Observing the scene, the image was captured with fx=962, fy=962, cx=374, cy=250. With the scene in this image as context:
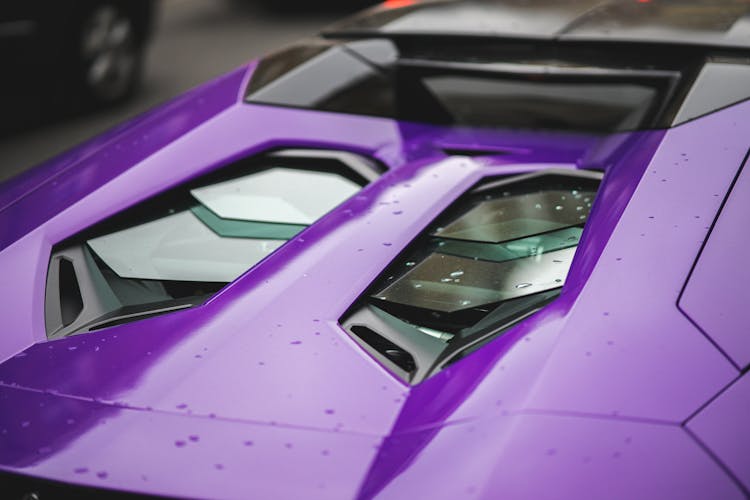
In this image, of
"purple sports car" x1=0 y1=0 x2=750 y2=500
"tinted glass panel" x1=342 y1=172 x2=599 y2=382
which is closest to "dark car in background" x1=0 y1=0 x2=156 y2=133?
"purple sports car" x1=0 y1=0 x2=750 y2=500

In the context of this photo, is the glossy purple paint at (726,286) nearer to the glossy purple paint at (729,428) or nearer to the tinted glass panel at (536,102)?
the glossy purple paint at (729,428)

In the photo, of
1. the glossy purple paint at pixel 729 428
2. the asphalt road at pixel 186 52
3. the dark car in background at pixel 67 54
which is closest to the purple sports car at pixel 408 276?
the glossy purple paint at pixel 729 428

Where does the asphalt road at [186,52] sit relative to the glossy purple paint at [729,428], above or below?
above

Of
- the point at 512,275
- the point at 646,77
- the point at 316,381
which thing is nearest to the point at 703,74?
the point at 646,77

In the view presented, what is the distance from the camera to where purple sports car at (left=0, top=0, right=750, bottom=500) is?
4.09ft

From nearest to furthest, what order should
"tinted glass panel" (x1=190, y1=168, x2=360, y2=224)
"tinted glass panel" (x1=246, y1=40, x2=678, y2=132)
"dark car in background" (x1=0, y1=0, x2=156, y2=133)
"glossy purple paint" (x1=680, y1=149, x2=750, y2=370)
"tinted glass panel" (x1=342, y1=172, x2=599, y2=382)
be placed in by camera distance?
"glossy purple paint" (x1=680, y1=149, x2=750, y2=370) → "tinted glass panel" (x1=342, y1=172, x2=599, y2=382) → "tinted glass panel" (x1=190, y1=168, x2=360, y2=224) → "tinted glass panel" (x1=246, y1=40, x2=678, y2=132) → "dark car in background" (x1=0, y1=0, x2=156, y2=133)

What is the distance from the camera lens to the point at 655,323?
1.41 metres

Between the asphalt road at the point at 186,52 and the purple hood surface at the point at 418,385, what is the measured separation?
3339 mm

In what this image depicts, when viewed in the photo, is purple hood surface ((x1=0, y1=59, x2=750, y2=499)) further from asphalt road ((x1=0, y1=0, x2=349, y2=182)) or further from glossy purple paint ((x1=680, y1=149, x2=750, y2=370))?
asphalt road ((x1=0, y1=0, x2=349, y2=182))

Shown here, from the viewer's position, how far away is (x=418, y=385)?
1.42 meters

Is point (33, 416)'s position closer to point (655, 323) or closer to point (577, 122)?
point (655, 323)

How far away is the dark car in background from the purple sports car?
3.25 metres

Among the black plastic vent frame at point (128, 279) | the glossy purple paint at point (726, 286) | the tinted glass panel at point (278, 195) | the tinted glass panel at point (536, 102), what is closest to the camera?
the glossy purple paint at point (726, 286)

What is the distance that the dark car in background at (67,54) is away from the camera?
17.6 feet
